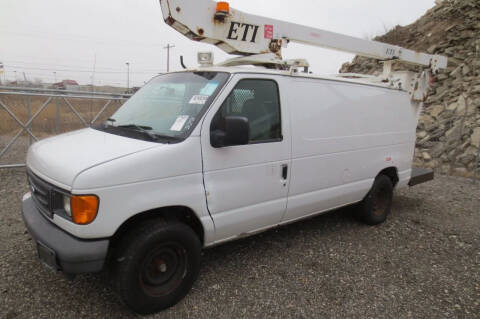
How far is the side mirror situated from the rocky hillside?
25.5 feet

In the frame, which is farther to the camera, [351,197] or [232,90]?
[351,197]

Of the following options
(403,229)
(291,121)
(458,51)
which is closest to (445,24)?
(458,51)

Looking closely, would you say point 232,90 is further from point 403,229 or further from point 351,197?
point 403,229

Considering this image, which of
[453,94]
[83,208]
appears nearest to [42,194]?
[83,208]

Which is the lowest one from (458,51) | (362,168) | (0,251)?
(0,251)

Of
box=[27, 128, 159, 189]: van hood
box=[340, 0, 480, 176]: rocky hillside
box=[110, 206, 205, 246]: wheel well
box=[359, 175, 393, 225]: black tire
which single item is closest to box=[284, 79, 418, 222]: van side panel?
box=[359, 175, 393, 225]: black tire

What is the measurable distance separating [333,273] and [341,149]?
4.76 ft

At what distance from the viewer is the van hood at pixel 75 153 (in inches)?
90.5

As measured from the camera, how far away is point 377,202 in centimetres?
469

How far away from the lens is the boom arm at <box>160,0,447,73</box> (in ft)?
10.7

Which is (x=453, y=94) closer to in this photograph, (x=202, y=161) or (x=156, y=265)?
(x=202, y=161)

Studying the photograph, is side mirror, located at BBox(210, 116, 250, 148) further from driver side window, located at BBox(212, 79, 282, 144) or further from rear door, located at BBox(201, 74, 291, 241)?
driver side window, located at BBox(212, 79, 282, 144)

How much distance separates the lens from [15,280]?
302cm

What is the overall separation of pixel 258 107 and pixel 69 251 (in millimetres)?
2045
